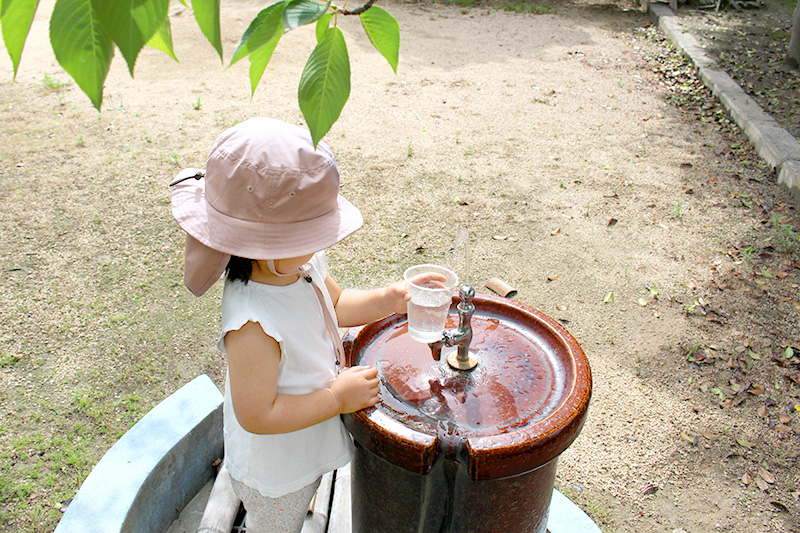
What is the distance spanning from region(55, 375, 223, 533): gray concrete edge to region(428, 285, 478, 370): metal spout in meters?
1.11

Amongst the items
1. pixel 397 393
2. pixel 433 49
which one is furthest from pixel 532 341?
pixel 433 49

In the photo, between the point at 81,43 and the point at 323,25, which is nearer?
the point at 81,43

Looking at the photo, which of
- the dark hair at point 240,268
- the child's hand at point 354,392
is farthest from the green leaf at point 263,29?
the child's hand at point 354,392

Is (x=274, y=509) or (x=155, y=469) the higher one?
(x=274, y=509)

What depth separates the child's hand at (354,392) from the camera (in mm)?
1582

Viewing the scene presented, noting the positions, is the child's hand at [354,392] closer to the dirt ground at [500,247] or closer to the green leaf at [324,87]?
the green leaf at [324,87]

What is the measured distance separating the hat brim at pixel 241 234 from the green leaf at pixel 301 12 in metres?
0.67

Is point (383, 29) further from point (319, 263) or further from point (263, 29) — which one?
point (319, 263)

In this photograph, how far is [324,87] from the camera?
845 mm

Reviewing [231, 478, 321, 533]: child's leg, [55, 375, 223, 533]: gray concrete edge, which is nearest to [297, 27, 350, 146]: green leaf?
[231, 478, 321, 533]: child's leg

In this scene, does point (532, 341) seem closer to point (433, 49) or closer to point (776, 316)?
point (776, 316)

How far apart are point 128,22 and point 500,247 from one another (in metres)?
3.87

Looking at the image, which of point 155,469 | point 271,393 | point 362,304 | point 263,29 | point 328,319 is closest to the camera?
point 263,29

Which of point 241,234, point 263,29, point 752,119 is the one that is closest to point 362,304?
point 241,234
